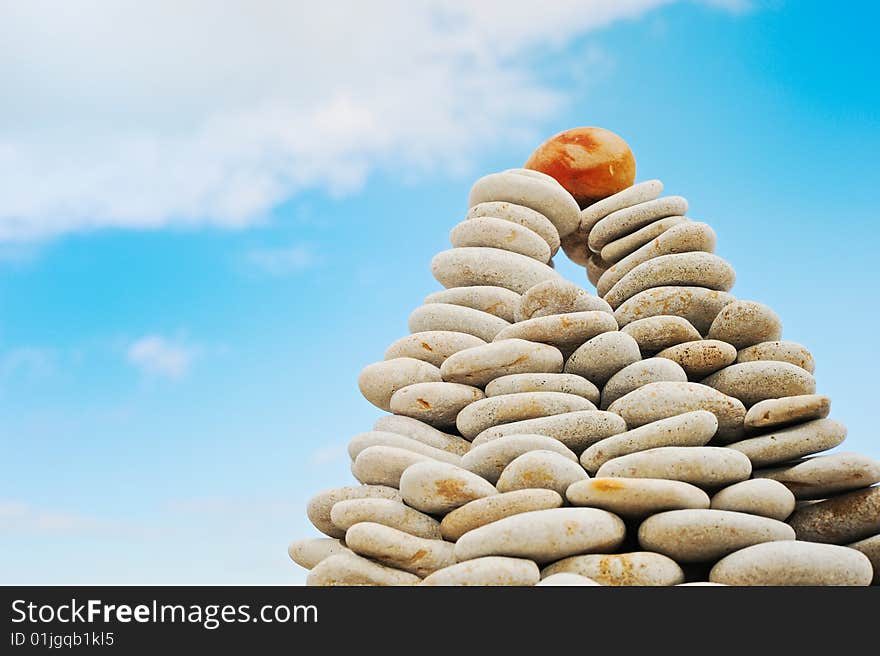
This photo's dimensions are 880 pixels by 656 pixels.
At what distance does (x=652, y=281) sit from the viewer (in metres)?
5.54

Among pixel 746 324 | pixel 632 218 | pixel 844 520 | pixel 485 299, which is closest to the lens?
pixel 844 520

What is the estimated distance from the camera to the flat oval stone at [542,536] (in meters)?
3.75

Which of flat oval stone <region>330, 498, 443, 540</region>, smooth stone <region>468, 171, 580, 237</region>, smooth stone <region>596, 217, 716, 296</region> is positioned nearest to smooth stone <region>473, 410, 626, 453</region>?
flat oval stone <region>330, 498, 443, 540</region>

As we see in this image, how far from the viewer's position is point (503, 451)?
172 inches

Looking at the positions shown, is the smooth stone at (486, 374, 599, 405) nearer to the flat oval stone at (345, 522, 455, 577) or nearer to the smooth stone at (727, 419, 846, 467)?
the smooth stone at (727, 419, 846, 467)

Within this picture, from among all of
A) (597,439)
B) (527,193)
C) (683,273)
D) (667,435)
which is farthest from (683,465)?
(527,193)

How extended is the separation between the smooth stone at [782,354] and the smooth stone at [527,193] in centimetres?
175

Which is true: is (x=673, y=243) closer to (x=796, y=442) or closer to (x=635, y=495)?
(x=796, y=442)

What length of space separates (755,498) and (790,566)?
471 millimetres

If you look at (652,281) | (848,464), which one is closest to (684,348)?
(652,281)

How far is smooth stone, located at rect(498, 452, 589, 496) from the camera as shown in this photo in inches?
162
